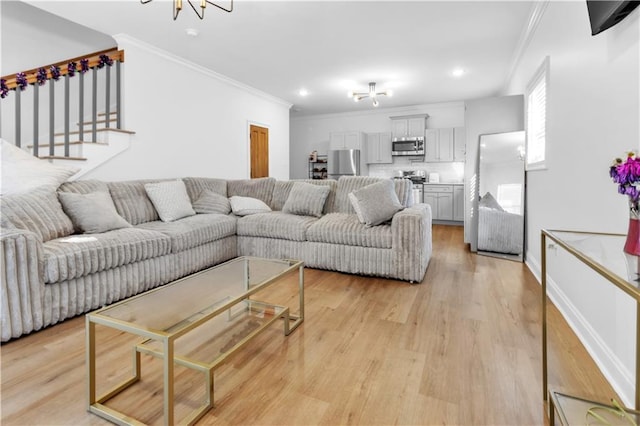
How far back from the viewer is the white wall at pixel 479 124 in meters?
4.04

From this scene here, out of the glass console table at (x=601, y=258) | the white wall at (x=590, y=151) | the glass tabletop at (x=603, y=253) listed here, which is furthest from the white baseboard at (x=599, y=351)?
the glass tabletop at (x=603, y=253)

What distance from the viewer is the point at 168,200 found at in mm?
3475

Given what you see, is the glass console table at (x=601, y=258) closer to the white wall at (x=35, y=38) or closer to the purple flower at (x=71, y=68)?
the purple flower at (x=71, y=68)

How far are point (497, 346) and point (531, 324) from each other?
46 cm

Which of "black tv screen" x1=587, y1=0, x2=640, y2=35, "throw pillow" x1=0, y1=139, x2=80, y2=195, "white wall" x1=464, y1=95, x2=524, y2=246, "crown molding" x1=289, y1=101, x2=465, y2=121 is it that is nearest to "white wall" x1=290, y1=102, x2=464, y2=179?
"crown molding" x1=289, y1=101, x2=465, y2=121

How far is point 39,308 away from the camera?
194cm

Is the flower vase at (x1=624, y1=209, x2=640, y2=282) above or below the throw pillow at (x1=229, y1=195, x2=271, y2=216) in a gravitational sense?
below

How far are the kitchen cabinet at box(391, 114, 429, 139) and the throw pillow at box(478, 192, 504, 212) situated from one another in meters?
3.30

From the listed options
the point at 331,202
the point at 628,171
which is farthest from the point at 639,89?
the point at 331,202

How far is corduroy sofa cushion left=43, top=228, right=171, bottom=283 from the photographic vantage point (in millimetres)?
2002

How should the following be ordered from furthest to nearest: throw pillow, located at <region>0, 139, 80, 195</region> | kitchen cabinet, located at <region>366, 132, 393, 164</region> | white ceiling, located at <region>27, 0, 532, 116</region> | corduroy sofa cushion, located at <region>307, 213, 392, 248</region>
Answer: kitchen cabinet, located at <region>366, 132, 393, 164</region>
white ceiling, located at <region>27, 0, 532, 116</region>
corduroy sofa cushion, located at <region>307, 213, 392, 248</region>
throw pillow, located at <region>0, 139, 80, 195</region>

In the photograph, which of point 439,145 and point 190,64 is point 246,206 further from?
point 439,145

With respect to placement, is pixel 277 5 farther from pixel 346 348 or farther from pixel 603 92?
pixel 346 348

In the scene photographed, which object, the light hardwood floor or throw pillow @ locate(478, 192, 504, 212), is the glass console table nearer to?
the light hardwood floor
